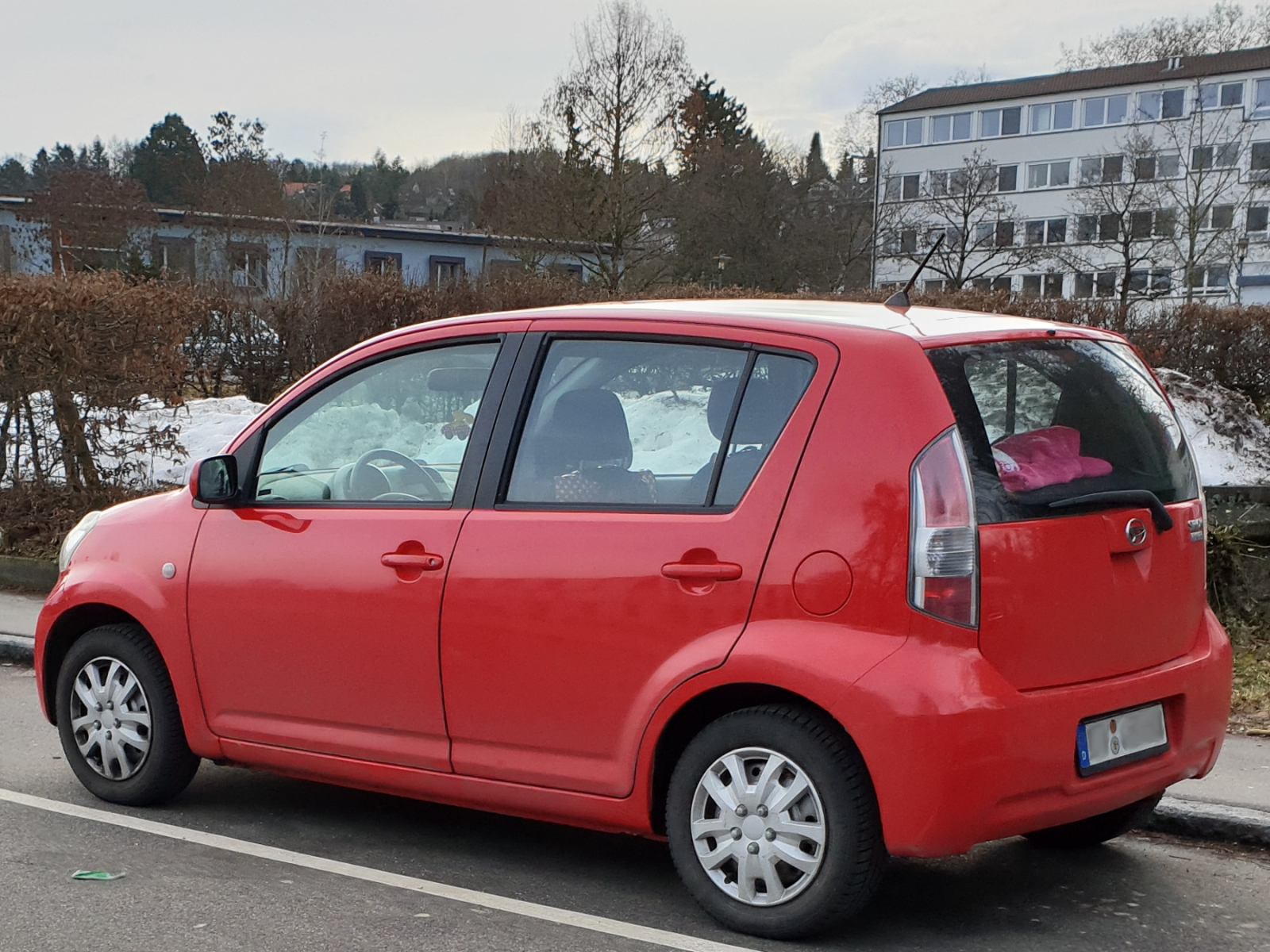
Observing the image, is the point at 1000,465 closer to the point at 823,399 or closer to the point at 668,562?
the point at 823,399

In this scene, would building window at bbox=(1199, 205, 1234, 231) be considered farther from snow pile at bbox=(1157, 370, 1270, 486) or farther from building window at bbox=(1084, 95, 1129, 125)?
snow pile at bbox=(1157, 370, 1270, 486)

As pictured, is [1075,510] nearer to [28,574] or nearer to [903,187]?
[28,574]

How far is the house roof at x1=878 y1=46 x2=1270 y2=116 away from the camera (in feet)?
243

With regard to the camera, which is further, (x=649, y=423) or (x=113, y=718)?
(x=113, y=718)

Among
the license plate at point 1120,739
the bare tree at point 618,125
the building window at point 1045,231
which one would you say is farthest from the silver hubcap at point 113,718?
the building window at point 1045,231

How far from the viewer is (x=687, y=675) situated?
4.02 metres

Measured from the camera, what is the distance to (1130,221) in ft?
191

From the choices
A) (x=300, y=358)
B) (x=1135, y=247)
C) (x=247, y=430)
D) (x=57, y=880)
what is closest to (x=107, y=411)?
(x=300, y=358)

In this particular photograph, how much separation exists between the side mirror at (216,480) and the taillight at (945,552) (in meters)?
2.46

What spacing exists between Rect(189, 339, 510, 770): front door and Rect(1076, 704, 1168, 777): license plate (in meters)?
1.86

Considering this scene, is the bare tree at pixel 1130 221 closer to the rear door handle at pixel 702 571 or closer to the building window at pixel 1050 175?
the building window at pixel 1050 175

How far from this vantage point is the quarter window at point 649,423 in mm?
4109

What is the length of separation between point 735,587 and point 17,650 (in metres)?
6.26

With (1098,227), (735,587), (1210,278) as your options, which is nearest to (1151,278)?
(1098,227)
